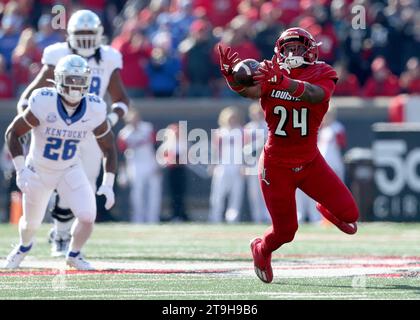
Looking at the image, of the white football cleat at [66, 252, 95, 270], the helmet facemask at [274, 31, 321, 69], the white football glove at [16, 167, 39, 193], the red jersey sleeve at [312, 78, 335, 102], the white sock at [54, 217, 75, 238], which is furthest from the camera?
the white sock at [54, 217, 75, 238]

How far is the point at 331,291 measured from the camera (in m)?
7.31

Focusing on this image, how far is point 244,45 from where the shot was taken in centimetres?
1603

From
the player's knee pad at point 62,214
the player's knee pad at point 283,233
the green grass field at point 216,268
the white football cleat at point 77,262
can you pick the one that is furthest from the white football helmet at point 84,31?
the player's knee pad at point 283,233

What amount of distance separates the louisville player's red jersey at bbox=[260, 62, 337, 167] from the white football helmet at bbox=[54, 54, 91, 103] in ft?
4.85

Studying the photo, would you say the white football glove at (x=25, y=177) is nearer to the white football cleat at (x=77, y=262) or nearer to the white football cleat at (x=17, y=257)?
the white football cleat at (x=17, y=257)

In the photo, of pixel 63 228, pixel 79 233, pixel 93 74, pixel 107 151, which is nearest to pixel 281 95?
pixel 107 151

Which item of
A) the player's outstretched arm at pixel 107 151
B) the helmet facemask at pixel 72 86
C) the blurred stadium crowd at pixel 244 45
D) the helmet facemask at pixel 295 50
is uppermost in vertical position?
the blurred stadium crowd at pixel 244 45

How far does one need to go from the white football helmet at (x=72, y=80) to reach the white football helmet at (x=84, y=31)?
4.49 feet

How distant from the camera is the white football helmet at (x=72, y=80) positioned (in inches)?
335

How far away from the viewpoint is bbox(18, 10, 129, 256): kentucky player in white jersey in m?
9.96

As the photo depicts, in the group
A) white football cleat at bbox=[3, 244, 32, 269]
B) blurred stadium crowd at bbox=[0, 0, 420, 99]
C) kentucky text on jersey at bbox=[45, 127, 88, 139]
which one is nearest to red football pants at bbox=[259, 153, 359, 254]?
kentucky text on jersey at bbox=[45, 127, 88, 139]

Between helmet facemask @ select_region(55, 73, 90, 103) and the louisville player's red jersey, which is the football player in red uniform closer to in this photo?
the louisville player's red jersey

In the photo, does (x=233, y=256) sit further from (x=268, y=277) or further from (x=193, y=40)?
(x=193, y=40)
